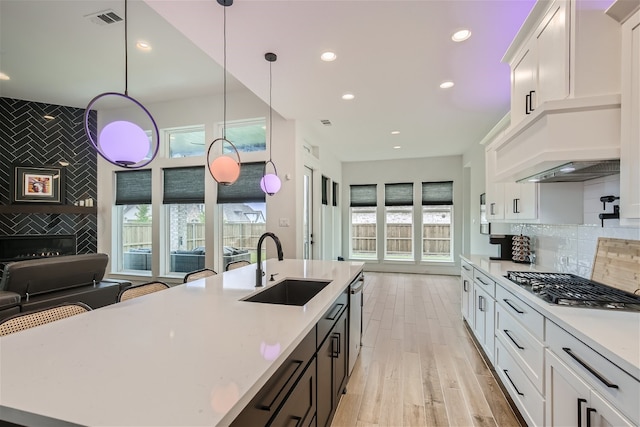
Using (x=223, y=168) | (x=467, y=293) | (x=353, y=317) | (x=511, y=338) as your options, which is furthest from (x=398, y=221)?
(x=223, y=168)

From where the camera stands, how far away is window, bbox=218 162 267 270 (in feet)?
15.8

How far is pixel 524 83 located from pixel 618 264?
148 centimetres

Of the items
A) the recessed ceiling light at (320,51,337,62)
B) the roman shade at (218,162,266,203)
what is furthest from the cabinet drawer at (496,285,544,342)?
the roman shade at (218,162,266,203)

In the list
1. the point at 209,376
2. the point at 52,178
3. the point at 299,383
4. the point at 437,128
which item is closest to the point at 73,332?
the point at 209,376

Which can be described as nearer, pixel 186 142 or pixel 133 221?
pixel 186 142

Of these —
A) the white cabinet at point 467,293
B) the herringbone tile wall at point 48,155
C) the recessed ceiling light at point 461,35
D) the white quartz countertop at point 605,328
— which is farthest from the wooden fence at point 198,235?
the white quartz countertop at point 605,328

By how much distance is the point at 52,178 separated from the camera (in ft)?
17.8

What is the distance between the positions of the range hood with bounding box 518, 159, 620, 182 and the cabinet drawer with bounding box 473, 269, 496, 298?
0.99m

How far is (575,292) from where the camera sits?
1763mm

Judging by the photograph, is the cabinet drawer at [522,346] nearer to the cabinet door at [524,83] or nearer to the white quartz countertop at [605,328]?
the white quartz countertop at [605,328]

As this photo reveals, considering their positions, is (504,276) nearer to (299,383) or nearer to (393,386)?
(393,386)

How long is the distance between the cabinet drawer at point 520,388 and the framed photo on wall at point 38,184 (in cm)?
756

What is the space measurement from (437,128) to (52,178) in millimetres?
7473

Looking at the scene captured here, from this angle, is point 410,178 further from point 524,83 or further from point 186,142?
point 186,142
